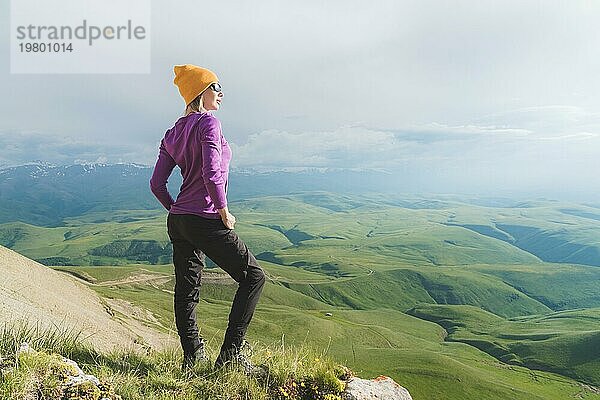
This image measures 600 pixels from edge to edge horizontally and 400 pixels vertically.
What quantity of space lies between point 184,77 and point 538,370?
135m

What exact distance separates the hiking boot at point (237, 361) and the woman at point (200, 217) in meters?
0.01

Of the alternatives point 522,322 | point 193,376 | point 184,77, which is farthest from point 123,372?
point 522,322

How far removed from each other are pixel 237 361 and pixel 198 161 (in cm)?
278

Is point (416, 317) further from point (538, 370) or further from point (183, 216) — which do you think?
point (183, 216)

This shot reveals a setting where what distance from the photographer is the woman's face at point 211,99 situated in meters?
6.17

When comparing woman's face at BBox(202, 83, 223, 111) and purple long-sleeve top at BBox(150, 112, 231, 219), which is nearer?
purple long-sleeve top at BBox(150, 112, 231, 219)

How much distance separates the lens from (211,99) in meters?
6.21

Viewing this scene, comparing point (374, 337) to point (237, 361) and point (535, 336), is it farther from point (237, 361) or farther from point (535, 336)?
point (237, 361)

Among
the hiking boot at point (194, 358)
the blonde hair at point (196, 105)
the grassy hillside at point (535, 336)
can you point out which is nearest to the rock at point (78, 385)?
the hiking boot at point (194, 358)

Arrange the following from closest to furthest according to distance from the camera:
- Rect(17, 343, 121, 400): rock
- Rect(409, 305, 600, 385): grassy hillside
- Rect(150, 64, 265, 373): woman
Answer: Rect(17, 343, 121, 400): rock < Rect(150, 64, 265, 373): woman < Rect(409, 305, 600, 385): grassy hillside

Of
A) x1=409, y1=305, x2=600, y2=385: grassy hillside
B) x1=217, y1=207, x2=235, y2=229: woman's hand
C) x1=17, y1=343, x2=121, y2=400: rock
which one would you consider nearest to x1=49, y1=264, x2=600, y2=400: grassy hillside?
x1=409, y1=305, x2=600, y2=385: grassy hillside

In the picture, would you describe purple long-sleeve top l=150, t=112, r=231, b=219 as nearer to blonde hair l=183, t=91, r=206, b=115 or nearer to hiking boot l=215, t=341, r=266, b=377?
blonde hair l=183, t=91, r=206, b=115

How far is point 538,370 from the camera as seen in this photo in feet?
379

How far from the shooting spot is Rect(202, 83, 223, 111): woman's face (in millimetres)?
6171
